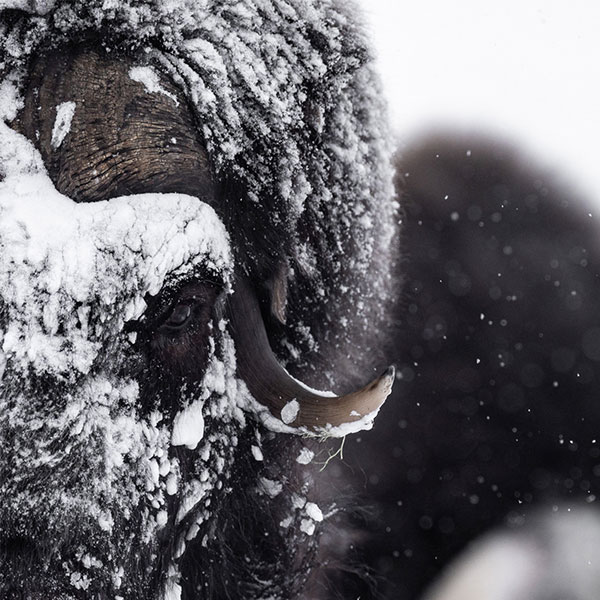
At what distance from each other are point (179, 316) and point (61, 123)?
0.51m

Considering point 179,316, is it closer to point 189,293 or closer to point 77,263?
point 189,293

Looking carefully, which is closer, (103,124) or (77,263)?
(77,263)

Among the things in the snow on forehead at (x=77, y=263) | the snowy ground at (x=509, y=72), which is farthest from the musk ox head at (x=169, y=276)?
the snowy ground at (x=509, y=72)

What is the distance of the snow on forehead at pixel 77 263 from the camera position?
1.37 meters

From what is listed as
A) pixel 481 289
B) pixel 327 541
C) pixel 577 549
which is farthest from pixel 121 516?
pixel 577 549

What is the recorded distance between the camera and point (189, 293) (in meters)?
1.66

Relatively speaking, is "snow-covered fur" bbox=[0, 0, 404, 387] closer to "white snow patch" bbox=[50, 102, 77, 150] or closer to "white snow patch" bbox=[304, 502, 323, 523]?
"white snow patch" bbox=[50, 102, 77, 150]

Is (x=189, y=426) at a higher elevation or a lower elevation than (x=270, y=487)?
higher

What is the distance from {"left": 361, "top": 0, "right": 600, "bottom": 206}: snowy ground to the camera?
357 centimetres

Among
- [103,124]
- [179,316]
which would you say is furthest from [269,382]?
[103,124]

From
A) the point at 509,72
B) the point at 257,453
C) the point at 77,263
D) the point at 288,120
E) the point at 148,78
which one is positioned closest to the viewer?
the point at 77,263

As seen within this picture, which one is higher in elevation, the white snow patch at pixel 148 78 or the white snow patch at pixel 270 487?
the white snow patch at pixel 148 78

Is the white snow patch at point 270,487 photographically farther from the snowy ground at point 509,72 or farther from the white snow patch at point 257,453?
the snowy ground at point 509,72

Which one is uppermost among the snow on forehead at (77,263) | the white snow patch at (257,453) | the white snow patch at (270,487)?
the snow on forehead at (77,263)
